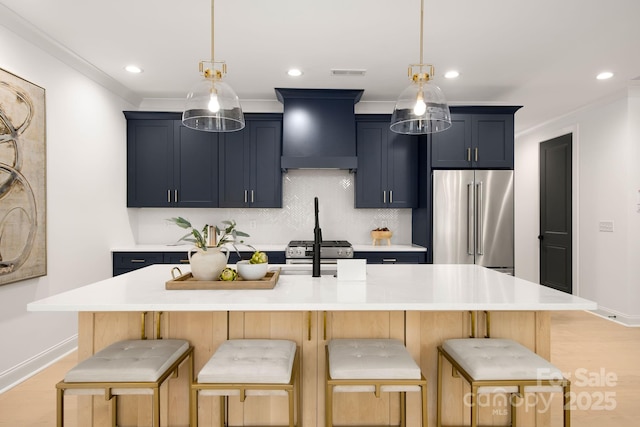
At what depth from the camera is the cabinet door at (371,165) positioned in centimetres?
452

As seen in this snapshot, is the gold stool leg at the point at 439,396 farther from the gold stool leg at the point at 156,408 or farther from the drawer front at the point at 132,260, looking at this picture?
the drawer front at the point at 132,260

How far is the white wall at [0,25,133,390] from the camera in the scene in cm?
283

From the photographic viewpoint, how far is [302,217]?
Answer: 482 centimetres

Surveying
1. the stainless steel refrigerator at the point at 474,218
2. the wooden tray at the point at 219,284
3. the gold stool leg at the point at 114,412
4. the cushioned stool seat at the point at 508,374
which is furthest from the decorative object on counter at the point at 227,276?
the stainless steel refrigerator at the point at 474,218

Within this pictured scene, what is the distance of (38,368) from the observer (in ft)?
9.96

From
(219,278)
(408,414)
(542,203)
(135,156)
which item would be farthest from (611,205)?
(135,156)

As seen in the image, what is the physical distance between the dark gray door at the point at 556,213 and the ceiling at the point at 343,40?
1323 mm

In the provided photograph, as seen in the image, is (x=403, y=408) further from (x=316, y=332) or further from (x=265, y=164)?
(x=265, y=164)

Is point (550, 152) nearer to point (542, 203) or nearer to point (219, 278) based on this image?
point (542, 203)

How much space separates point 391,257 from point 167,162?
286 cm

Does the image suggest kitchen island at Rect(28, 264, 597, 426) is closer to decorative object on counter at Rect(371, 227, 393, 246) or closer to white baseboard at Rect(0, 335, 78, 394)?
white baseboard at Rect(0, 335, 78, 394)

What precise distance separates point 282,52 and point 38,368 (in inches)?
130

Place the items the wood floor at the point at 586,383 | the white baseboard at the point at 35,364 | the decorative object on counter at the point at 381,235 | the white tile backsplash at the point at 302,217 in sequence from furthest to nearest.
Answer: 1. the white tile backsplash at the point at 302,217
2. the decorative object on counter at the point at 381,235
3. the white baseboard at the point at 35,364
4. the wood floor at the point at 586,383

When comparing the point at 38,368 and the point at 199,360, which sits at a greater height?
the point at 199,360
